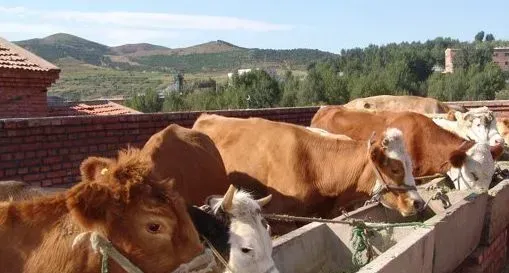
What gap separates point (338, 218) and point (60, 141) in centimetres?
373

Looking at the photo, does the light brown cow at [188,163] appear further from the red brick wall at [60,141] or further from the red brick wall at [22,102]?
the red brick wall at [22,102]

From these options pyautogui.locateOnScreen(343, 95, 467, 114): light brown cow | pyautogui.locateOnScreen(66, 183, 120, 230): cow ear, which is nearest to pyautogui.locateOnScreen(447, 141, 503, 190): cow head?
pyautogui.locateOnScreen(343, 95, 467, 114): light brown cow

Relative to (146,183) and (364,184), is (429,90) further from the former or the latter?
(146,183)

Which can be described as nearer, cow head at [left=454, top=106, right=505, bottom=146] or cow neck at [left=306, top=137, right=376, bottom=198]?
cow neck at [left=306, top=137, right=376, bottom=198]

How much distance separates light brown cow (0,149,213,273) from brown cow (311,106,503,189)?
7154 millimetres

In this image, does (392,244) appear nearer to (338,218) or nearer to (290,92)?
(338,218)

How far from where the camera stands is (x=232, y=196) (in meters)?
4.21

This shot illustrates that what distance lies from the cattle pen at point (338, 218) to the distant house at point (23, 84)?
4.11 metres

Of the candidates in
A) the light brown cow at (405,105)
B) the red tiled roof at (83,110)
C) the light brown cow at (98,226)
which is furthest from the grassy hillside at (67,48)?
the light brown cow at (98,226)

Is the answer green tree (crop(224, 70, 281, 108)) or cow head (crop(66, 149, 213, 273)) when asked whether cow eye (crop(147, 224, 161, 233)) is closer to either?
cow head (crop(66, 149, 213, 273))

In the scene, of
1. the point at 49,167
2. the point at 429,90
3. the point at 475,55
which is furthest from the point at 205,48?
the point at 49,167

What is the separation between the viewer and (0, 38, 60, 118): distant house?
12297 mm

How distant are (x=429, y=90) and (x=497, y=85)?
20.3 ft

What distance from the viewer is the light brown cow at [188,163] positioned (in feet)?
20.0
